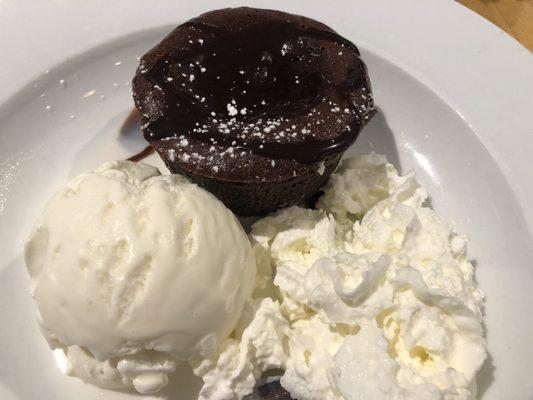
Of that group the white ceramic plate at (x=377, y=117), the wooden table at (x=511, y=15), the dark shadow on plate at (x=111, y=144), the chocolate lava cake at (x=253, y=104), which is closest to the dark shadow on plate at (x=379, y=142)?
the white ceramic plate at (x=377, y=117)

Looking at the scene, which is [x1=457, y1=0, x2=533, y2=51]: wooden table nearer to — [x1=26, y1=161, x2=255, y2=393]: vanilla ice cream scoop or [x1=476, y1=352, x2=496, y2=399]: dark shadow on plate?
[x1=476, y1=352, x2=496, y2=399]: dark shadow on plate

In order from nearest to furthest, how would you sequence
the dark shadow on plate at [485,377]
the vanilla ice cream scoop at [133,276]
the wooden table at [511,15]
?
the vanilla ice cream scoop at [133,276], the dark shadow on plate at [485,377], the wooden table at [511,15]

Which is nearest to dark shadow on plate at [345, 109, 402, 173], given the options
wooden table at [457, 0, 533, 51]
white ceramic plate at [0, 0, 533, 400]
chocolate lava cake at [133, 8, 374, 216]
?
white ceramic plate at [0, 0, 533, 400]

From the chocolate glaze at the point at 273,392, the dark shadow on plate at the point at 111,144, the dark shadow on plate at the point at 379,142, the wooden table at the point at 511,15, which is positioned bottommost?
the chocolate glaze at the point at 273,392

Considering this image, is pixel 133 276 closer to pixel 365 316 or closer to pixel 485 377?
pixel 365 316

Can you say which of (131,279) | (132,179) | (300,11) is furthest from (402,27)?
(131,279)

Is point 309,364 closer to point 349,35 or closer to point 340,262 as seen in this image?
point 340,262

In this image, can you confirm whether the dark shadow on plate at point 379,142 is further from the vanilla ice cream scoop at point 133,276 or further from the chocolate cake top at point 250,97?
the vanilla ice cream scoop at point 133,276
